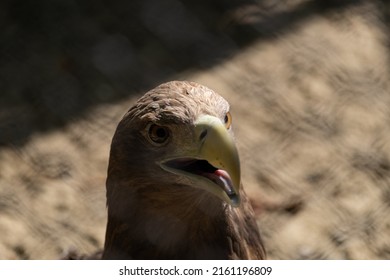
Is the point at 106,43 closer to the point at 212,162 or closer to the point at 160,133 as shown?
the point at 160,133

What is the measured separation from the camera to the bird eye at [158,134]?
285 centimetres

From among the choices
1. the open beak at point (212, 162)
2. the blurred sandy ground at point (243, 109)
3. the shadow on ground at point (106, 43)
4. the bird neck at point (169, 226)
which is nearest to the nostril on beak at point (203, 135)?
the open beak at point (212, 162)

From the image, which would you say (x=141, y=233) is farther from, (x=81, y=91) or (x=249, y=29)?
(x=249, y=29)

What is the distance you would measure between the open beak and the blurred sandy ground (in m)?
1.23

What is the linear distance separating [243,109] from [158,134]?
5.49ft

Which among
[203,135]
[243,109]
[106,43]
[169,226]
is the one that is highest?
[106,43]

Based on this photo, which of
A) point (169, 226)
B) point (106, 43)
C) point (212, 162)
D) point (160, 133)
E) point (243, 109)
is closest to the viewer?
point (212, 162)

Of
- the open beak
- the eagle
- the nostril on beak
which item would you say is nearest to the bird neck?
the eagle

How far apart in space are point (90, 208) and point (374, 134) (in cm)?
146

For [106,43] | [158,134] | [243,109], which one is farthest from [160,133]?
[106,43]

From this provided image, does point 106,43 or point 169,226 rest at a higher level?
point 106,43

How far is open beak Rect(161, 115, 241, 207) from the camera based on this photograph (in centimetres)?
271

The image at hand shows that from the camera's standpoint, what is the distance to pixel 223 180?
9.15 feet

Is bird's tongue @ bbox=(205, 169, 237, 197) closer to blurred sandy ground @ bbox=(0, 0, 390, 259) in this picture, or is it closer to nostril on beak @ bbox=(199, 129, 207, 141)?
nostril on beak @ bbox=(199, 129, 207, 141)
